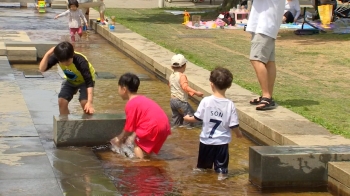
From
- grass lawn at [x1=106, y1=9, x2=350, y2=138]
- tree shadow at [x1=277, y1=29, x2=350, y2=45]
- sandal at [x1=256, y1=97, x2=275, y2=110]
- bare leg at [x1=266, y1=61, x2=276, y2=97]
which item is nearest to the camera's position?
sandal at [x1=256, y1=97, x2=275, y2=110]

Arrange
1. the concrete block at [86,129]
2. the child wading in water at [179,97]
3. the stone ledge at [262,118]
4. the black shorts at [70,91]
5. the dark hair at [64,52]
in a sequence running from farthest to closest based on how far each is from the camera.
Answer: the child wading in water at [179,97], the black shorts at [70,91], the dark hair at [64,52], the concrete block at [86,129], the stone ledge at [262,118]

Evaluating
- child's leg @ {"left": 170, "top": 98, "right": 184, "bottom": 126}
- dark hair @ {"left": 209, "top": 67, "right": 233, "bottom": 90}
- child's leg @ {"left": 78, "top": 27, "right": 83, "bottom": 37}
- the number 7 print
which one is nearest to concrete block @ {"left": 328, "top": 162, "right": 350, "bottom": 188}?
the number 7 print

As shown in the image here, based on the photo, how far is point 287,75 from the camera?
37.9 ft

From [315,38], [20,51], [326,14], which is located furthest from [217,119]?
[326,14]

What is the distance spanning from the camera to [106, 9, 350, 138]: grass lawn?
9.04 m

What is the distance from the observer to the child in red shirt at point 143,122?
712 centimetres

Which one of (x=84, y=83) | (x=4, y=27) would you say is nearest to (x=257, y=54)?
(x=84, y=83)

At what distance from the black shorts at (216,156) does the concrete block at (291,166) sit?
1.07 feet

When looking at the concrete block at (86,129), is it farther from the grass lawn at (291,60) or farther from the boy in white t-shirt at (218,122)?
the grass lawn at (291,60)

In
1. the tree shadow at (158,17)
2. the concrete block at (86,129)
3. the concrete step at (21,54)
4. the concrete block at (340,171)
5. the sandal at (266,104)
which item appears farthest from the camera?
the tree shadow at (158,17)

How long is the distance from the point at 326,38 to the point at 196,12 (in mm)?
7928

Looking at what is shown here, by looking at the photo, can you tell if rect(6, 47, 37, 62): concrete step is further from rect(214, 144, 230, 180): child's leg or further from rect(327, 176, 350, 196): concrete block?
rect(327, 176, 350, 196): concrete block

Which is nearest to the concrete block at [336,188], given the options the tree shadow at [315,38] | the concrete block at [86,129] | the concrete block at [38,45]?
the concrete block at [86,129]

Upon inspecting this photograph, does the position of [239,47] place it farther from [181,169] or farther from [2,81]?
[181,169]
